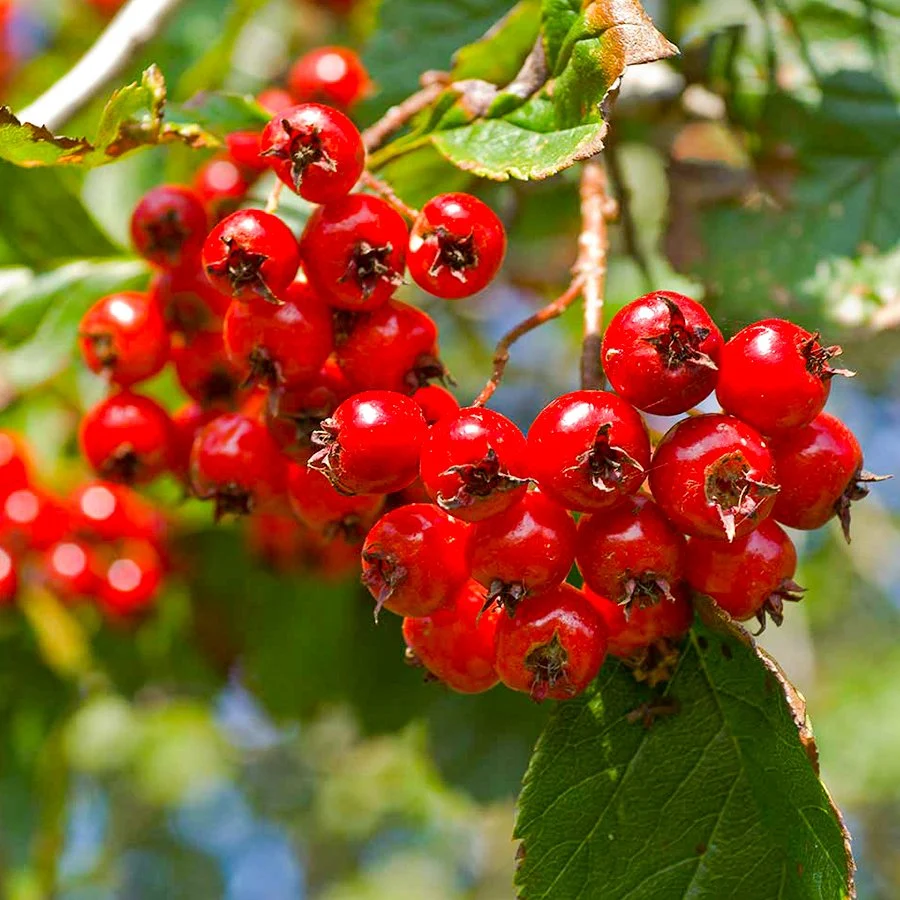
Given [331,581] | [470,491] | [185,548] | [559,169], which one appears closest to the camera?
[470,491]

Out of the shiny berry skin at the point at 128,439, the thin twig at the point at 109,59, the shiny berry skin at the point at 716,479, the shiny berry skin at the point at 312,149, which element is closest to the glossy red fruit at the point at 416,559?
the shiny berry skin at the point at 716,479

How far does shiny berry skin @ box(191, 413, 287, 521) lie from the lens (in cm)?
177

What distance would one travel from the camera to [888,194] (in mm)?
2453

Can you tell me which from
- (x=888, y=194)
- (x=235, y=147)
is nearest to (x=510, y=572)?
(x=235, y=147)

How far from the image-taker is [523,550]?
1375 mm

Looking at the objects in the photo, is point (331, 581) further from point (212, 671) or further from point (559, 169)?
point (559, 169)

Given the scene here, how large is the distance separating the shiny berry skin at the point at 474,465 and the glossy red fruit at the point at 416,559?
0.08 meters

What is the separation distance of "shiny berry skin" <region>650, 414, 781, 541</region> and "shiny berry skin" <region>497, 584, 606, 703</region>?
0.17 metres

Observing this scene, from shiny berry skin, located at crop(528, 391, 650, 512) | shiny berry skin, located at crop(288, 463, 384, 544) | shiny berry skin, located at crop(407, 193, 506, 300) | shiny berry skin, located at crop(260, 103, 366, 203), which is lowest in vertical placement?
shiny berry skin, located at crop(288, 463, 384, 544)

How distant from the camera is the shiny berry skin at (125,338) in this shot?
199 centimetres

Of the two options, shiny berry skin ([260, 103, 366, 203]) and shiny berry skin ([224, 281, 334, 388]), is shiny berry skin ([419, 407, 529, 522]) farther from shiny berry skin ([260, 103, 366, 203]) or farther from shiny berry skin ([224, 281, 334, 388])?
shiny berry skin ([260, 103, 366, 203])

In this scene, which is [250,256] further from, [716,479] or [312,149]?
[716,479]

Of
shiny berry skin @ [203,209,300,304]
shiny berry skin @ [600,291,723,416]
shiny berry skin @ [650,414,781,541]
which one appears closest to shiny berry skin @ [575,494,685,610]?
shiny berry skin @ [650,414,781,541]

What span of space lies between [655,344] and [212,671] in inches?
106
